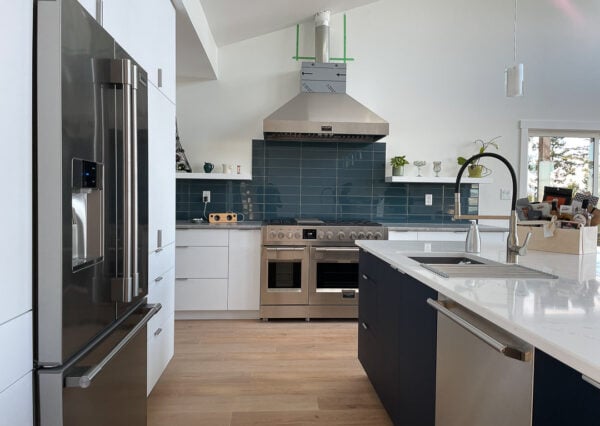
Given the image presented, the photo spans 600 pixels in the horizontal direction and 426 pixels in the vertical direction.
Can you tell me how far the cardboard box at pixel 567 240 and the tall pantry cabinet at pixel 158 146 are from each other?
74.0 inches

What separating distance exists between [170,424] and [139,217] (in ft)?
3.62

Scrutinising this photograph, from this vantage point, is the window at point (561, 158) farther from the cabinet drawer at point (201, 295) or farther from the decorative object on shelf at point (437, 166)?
the cabinet drawer at point (201, 295)

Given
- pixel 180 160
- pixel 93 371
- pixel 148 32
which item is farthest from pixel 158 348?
pixel 180 160

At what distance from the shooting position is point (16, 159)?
98 centimetres

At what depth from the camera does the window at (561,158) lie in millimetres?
4699

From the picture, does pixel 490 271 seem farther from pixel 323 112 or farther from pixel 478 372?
A: pixel 323 112

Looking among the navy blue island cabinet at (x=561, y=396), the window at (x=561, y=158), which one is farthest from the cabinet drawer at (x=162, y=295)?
the window at (x=561, y=158)

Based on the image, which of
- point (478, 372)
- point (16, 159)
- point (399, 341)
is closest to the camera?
point (16, 159)

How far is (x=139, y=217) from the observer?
165 cm

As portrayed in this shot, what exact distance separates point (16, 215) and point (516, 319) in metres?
1.13

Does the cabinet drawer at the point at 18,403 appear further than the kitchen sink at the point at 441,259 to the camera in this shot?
No

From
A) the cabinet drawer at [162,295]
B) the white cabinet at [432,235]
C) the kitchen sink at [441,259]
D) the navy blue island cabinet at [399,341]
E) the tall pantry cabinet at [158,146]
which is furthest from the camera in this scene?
the white cabinet at [432,235]

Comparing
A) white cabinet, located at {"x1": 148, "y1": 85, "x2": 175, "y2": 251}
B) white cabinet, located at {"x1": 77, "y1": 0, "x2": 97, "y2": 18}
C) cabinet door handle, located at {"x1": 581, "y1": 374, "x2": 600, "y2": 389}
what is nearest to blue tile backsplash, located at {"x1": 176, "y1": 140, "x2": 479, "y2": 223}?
white cabinet, located at {"x1": 148, "y1": 85, "x2": 175, "y2": 251}

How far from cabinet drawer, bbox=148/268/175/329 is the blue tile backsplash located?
186 centimetres
